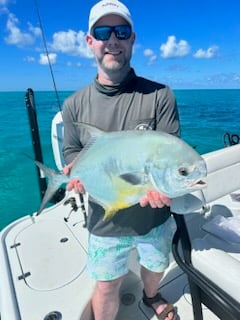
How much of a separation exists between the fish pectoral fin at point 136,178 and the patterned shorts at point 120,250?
446 millimetres

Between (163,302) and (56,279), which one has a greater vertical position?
(56,279)

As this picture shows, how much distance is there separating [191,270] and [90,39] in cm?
111

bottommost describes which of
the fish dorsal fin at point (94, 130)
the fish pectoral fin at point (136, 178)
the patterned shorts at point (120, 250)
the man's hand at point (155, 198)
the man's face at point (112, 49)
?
the patterned shorts at point (120, 250)

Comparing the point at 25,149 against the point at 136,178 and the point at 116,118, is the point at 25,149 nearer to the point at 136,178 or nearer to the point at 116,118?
the point at 116,118

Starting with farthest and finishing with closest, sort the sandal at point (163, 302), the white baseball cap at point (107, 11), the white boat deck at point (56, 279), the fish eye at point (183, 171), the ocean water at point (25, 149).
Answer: the ocean water at point (25, 149), the sandal at point (163, 302), the white boat deck at point (56, 279), the white baseball cap at point (107, 11), the fish eye at point (183, 171)

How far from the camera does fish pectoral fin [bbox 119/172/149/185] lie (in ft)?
3.37

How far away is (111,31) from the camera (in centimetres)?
129

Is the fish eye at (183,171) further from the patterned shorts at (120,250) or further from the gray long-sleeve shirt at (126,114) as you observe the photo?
the patterned shorts at (120,250)

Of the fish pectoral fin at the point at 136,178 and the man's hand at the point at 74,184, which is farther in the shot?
the man's hand at the point at 74,184

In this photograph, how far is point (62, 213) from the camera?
2533 mm

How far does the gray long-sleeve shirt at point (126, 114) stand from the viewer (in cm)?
133

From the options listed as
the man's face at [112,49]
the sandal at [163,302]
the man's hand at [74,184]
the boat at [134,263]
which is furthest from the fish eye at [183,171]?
the sandal at [163,302]

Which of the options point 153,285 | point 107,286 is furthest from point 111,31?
point 153,285

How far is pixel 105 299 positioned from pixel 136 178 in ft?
2.61
